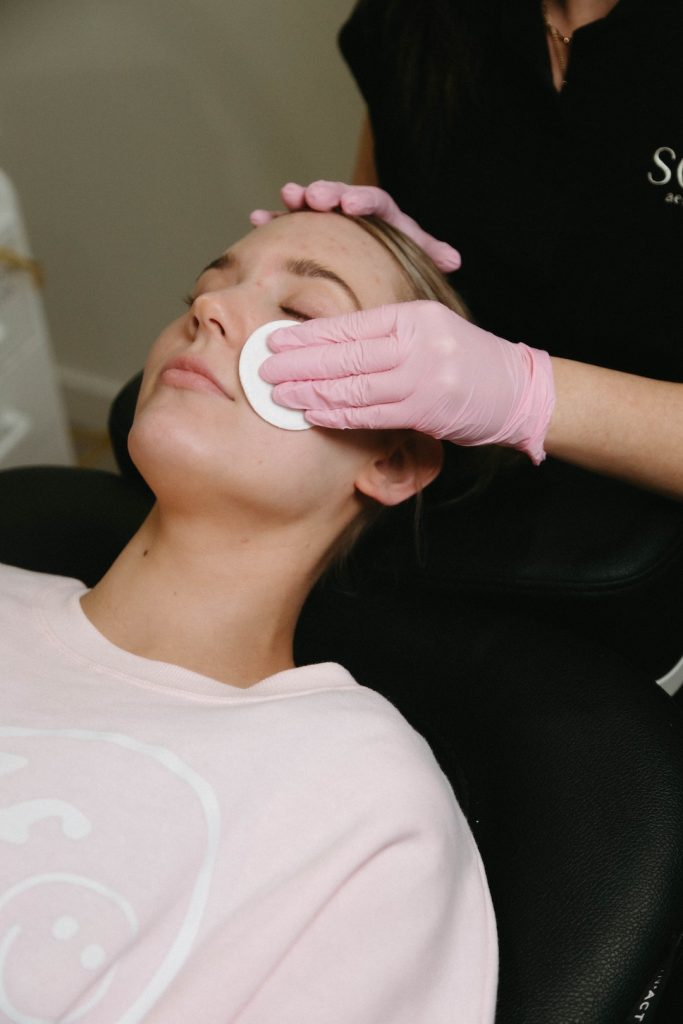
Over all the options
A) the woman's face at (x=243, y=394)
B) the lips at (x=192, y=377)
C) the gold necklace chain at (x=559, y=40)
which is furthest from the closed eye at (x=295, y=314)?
the gold necklace chain at (x=559, y=40)

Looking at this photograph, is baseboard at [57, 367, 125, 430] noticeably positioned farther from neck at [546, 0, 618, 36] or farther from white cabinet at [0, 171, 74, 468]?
neck at [546, 0, 618, 36]

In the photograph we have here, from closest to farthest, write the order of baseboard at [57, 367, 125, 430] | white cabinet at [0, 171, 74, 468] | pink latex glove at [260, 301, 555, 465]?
1. pink latex glove at [260, 301, 555, 465]
2. white cabinet at [0, 171, 74, 468]
3. baseboard at [57, 367, 125, 430]

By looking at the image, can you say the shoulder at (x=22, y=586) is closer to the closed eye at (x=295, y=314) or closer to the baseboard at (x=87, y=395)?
the closed eye at (x=295, y=314)

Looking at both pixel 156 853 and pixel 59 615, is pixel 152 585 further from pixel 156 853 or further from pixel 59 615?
pixel 156 853

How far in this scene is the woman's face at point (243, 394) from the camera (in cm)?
98

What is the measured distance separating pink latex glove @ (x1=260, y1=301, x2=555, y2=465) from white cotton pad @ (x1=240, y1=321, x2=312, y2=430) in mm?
11

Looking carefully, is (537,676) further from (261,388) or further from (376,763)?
(261,388)

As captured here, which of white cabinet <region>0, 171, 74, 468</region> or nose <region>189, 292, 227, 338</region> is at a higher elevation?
nose <region>189, 292, 227, 338</region>

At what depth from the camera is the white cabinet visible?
1.65m

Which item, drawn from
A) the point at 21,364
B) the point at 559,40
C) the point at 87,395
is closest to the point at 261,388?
the point at 559,40

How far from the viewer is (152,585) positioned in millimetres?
1066

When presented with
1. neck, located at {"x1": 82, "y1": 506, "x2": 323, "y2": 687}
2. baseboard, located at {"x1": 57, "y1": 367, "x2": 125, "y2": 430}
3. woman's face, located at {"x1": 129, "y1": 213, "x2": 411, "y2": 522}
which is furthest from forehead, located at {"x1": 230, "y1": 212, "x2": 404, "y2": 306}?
baseboard, located at {"x1": 57, "y1": 367, "x2": 125, "y2": 430}

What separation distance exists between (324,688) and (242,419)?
28cm

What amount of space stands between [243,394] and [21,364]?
2.97ft
